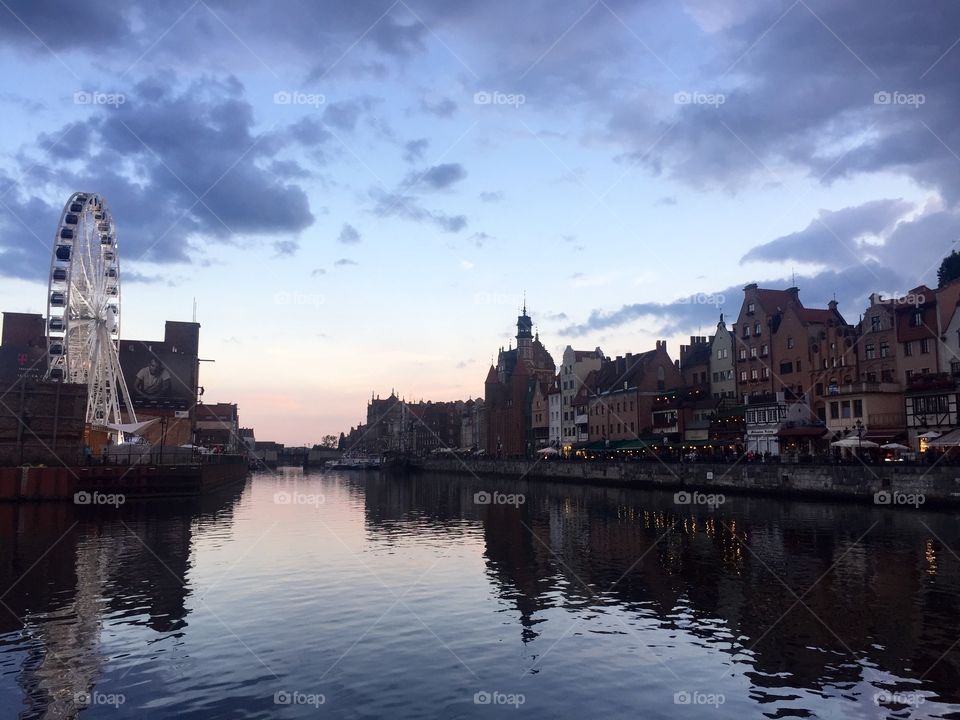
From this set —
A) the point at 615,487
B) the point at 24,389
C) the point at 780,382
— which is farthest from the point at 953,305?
the point at 24,389

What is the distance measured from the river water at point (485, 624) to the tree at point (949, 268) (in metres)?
83.1

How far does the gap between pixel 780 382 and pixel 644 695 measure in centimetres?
8296

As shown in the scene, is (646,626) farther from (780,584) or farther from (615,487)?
(615,487)

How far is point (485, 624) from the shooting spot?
2359 cm

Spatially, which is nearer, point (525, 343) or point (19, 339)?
point (19, 339)

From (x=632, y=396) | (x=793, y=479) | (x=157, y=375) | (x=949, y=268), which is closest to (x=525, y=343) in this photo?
(x=632, y=396)

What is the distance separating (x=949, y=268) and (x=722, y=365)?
40.9 meters

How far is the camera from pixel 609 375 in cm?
13338

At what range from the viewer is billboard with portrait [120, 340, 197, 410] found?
16000 centimetres

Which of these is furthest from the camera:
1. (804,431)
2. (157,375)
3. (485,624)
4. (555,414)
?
(157,375)

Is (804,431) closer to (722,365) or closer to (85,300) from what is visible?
(722,365)

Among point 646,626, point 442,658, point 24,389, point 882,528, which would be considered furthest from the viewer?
point 24,389

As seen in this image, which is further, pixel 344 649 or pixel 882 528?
pixel 882 528

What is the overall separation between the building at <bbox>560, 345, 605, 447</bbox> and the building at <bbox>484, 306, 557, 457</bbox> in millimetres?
13538
